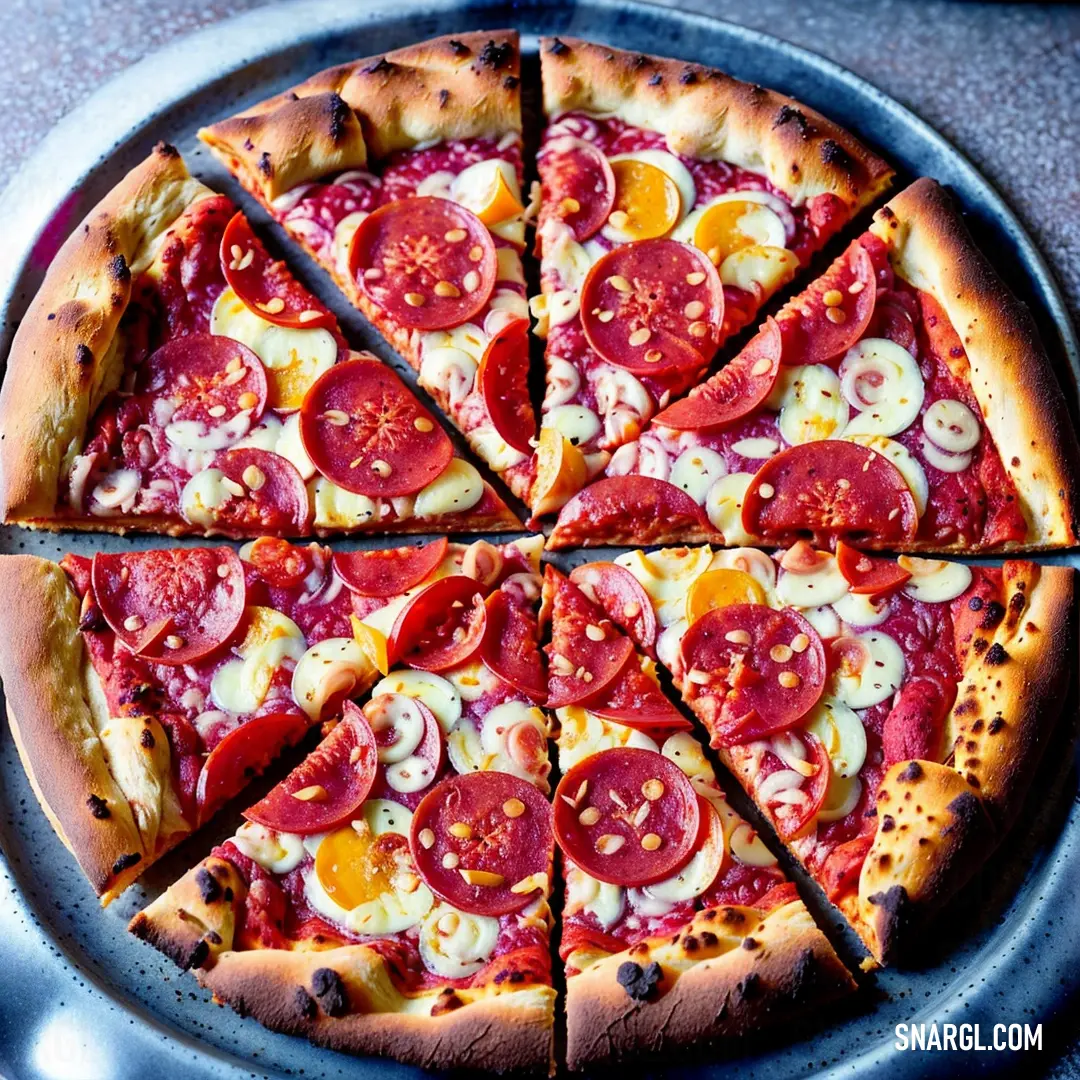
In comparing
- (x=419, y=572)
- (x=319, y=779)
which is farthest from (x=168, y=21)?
(x=319, y=779)

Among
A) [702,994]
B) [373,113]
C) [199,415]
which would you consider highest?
[373,113]

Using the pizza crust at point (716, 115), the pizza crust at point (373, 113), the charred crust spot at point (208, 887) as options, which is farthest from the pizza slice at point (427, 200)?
the charred crust spot at point (208, 887)

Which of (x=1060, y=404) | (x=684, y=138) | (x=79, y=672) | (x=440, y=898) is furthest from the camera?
(x=684, y=138)

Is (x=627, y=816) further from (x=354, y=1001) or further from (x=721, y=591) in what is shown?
(x=354, y=1001)

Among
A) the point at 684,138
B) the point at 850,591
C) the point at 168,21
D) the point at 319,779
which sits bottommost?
the point at 850,591

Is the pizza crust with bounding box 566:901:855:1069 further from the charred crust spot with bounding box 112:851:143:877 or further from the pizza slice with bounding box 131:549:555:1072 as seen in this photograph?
the charred crust spot with bounding box 112:851:143:877

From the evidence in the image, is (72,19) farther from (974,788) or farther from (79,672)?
(974,788)

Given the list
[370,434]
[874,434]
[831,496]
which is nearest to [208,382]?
[370,434]
